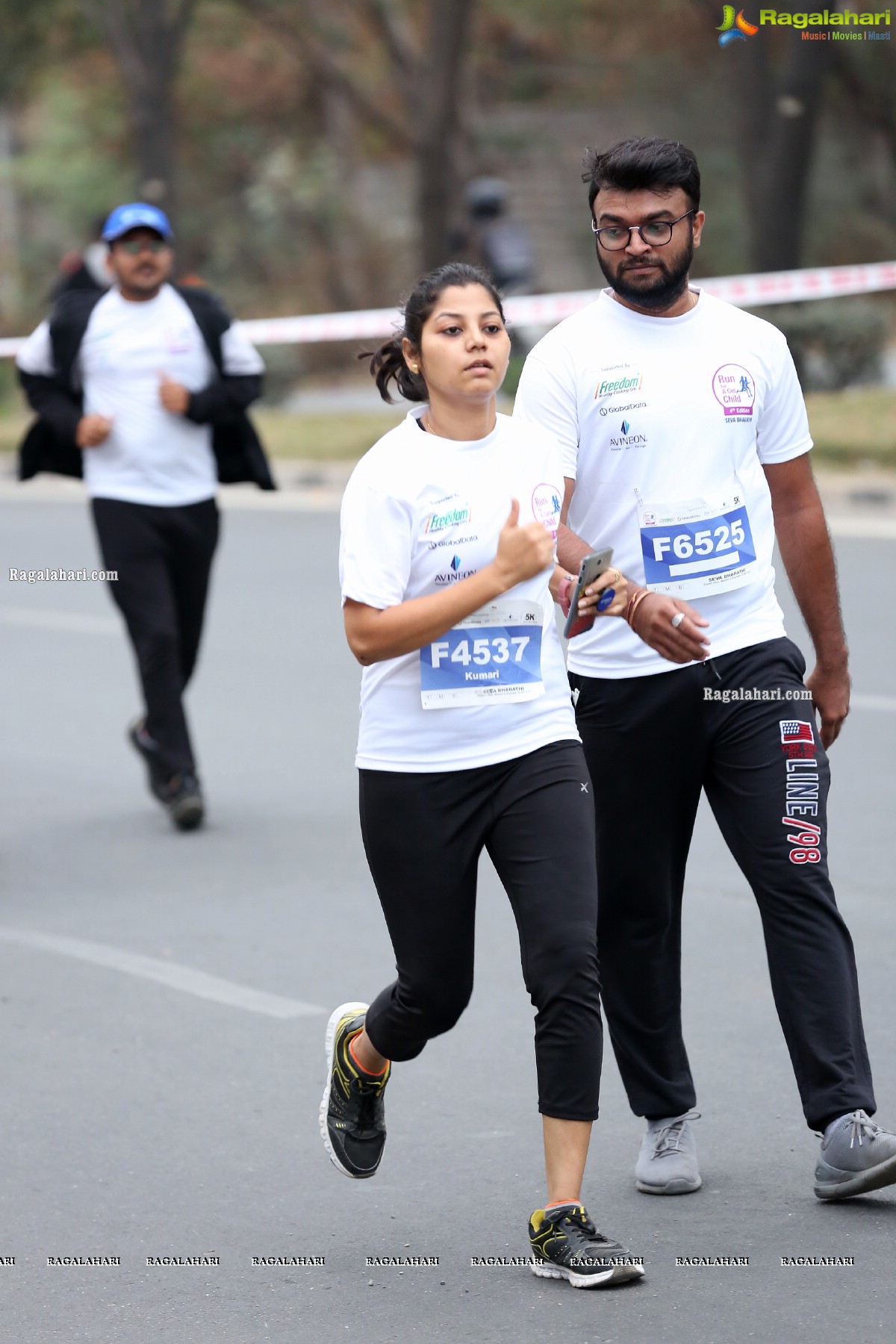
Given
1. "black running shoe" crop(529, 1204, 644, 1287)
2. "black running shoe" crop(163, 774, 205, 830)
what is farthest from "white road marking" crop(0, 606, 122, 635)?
"black running shoe" crop(529, 1204, 644, 1287)

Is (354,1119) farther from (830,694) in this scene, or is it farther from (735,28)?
(735,28)

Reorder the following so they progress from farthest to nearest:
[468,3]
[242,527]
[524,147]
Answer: [524,147], [468,3], [242,527]

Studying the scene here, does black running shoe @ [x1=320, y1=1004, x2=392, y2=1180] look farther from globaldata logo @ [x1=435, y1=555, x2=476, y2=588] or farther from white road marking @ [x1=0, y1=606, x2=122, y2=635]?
white road marking @ [x1=0, y1=606, x2=122, y2=635]

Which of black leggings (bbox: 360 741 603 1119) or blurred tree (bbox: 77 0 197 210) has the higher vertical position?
blurred tree (bbox: 77 0 197 210)

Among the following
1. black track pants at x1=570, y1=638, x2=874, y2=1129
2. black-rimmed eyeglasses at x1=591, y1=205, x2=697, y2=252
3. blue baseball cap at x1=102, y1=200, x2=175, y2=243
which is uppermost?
blue baseball cap at x1=102, y1=200, x2=175, y2=243

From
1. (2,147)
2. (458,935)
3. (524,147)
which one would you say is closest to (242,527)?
(458,935)

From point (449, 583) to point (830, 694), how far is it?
3.20 ft

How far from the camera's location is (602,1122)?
4.76 meters

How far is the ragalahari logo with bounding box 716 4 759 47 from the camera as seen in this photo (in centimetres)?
1744

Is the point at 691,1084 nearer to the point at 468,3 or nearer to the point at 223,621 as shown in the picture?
the point at 223,621

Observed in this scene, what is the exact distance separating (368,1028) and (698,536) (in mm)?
1163

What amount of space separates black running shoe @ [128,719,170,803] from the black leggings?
3.92 meters

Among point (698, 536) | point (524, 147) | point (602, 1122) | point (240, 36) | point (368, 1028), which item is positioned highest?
point (240, 36)

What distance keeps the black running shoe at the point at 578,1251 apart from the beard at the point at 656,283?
68.3 inches
